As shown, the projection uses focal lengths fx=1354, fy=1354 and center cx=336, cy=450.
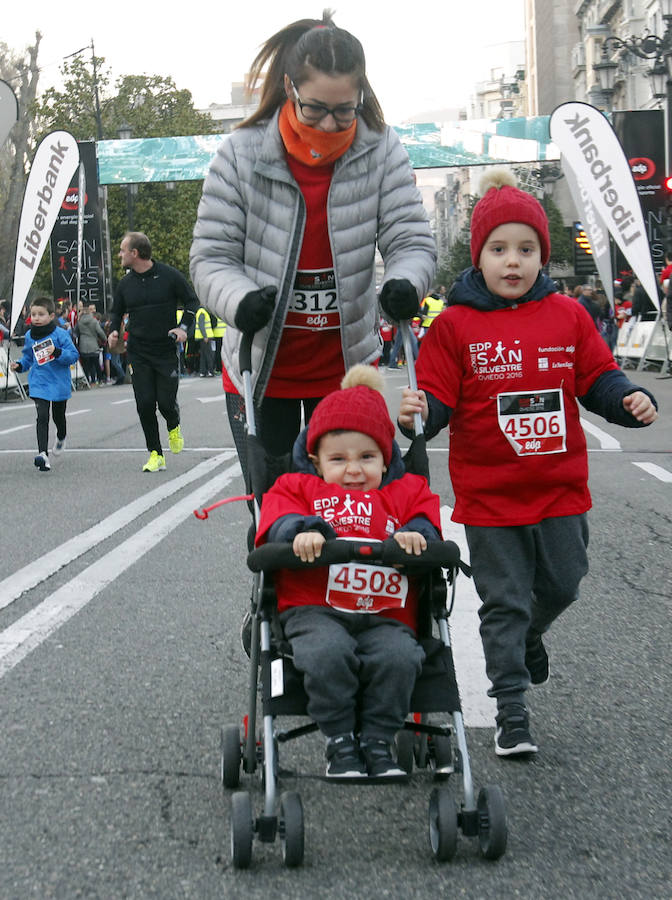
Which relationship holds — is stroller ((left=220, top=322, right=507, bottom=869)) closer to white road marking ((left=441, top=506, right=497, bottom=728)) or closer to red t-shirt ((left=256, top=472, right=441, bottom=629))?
red t-shirt ((left=256, top=472, right=441, bottom=629))

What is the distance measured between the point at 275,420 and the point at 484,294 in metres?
0.78

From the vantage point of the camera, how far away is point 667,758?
387 centimetres


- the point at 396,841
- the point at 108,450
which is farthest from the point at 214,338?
the point at 396,841

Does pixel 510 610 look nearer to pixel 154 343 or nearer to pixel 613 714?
pixel 613 714

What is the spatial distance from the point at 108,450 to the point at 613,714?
9.81m

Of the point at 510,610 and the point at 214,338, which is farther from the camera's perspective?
the point at 214,338

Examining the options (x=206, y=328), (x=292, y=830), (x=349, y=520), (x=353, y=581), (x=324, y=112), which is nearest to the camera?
(x=292, y=830)

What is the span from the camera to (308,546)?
326cm

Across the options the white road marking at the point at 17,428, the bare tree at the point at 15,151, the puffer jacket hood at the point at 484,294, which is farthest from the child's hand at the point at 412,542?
the bare tree at the point at 15,151

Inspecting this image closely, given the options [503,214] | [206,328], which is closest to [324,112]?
[503,214]

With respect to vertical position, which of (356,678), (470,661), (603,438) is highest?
(356,678)

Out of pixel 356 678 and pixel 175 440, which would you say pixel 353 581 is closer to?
pixel 356 678

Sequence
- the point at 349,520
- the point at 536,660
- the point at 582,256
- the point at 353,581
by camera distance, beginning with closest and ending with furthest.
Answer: the point at 353,581
the point at 349,520
the point at 536,660
the point at 582,256

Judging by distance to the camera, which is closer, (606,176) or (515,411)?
(515,411)
